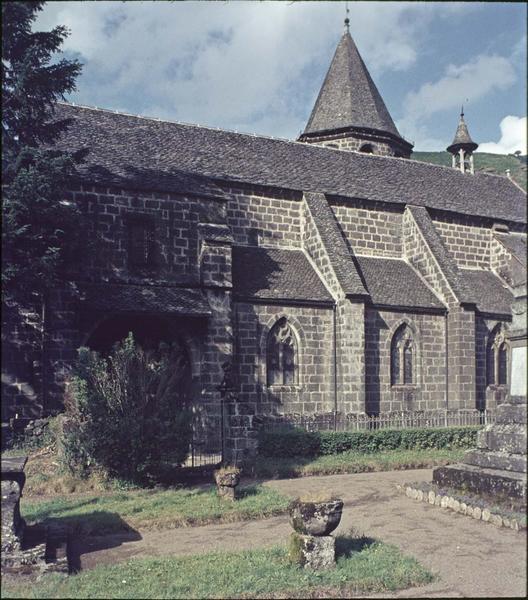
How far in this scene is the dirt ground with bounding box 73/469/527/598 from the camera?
24.1ft

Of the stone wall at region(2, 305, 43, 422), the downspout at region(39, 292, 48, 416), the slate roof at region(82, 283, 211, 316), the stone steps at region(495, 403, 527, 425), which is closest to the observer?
the stone steps at region(495, 403, 527, 425)

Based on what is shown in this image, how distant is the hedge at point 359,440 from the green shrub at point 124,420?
358 centimetres

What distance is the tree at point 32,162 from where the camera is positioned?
13.6 meters

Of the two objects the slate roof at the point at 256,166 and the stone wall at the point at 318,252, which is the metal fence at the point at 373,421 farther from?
the slate roof at the point at 256,166

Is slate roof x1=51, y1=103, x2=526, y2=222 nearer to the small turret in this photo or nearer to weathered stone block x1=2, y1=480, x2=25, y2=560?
the small turret

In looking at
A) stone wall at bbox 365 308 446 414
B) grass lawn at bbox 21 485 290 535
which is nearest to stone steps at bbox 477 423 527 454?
grass lawn at bbox 21 485 290 535

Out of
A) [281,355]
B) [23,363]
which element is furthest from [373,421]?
[23,363]

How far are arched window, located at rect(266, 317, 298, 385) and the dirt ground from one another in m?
9.65

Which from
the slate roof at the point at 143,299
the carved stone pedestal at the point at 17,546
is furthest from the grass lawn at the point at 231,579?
the slate roof at the point at 143,299

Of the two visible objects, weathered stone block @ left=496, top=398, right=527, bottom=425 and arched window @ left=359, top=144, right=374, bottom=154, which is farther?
arched window @ left=359, top=144, right=374, bottom=154

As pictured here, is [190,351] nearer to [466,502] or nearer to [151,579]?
[466,502]

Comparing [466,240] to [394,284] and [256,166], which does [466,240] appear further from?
[256,166]

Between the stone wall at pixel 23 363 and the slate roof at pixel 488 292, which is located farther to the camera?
the slate roof at pixel 488 292

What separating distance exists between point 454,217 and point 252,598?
23472mm
